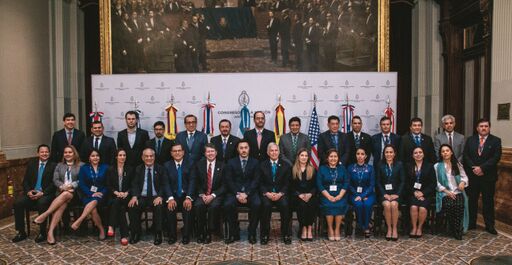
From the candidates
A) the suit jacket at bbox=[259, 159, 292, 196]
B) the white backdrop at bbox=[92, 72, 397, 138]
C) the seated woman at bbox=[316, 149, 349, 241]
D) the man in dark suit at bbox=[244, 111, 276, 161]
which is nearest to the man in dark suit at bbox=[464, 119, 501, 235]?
the seated woman at bbox=[316, 149, 349, 241]

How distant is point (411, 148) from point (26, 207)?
221 inches

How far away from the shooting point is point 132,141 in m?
6.65

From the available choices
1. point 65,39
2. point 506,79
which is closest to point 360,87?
point 506,79

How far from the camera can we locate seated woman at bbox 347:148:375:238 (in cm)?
567

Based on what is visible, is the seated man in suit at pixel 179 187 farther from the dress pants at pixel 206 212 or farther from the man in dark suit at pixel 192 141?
the man in dark suit at pixel 192 141

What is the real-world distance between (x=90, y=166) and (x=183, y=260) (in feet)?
6.96

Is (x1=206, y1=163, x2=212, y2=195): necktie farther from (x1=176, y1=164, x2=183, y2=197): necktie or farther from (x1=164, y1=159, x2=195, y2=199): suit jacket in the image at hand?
(x1=176, y1=164, x2=183, y2=197): necktie

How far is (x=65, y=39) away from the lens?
8.91 metres

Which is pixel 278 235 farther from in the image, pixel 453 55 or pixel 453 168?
pixel 453 55

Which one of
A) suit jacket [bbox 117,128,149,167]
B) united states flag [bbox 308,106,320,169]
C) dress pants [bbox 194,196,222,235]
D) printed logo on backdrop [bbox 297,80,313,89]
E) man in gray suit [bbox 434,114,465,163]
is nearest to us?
dress pants [bbox 194,196,222,235]

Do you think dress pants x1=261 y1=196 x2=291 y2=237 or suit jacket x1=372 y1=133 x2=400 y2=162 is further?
suit jacket x1=372 y1=133 x2=400 y2=162

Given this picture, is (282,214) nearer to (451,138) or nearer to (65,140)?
(451,138)

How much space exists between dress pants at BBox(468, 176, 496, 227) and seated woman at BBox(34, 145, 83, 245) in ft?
18.7

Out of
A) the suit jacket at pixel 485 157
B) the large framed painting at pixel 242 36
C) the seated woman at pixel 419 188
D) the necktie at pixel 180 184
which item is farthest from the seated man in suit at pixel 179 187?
the suit jacket at pixel 485 157
